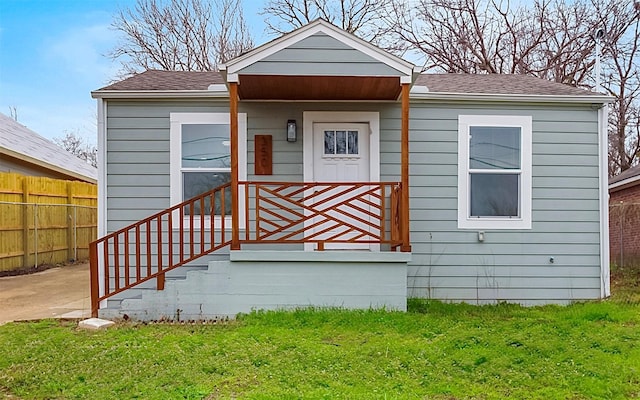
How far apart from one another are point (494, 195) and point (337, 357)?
12.0 feet

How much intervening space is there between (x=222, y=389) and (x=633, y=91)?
61.7ft

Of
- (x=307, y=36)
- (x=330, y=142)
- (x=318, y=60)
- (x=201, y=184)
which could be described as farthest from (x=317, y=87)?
(x=201, y=184)

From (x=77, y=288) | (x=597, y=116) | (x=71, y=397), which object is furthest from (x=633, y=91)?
(x=71, y=397)

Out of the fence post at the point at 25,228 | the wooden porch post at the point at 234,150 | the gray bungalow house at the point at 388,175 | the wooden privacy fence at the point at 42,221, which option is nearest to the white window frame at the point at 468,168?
the gray bungalow house at the point at 388,175

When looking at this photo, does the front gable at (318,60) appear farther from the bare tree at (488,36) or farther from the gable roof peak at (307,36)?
the bare tree at (488,36)

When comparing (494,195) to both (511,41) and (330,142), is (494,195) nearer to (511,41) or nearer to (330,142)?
(330,142)

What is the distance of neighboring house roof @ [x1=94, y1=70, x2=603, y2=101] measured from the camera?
6.50 metres

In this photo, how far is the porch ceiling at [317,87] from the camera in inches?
220

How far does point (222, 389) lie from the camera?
337 cm

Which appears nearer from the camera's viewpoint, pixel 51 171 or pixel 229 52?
pixel 51 171

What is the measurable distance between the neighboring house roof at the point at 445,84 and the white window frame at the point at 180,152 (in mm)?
376

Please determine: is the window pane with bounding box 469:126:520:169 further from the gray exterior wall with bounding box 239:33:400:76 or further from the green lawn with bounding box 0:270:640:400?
the green lawn with bounding box 0:270:640:400

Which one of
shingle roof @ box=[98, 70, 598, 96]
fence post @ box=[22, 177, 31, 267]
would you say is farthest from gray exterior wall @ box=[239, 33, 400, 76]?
fence post @ box=[22, 177, 31, 267]

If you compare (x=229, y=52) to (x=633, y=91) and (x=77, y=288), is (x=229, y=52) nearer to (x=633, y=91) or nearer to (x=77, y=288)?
(x=77, y=288)
